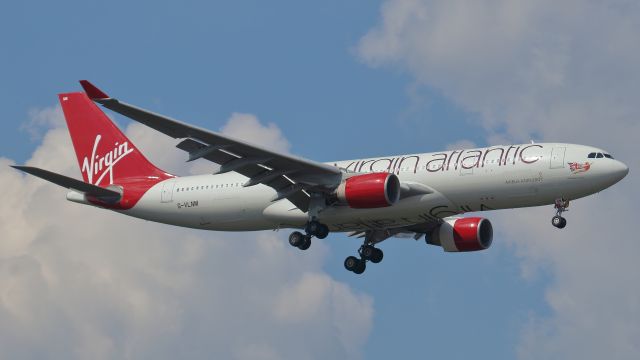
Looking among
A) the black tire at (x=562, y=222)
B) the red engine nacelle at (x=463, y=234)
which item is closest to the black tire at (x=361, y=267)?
the red engine nacelle at (x=463, y=234)

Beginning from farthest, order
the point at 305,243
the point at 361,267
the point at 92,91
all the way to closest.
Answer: the point at 361,267, the point at 305,243, the point at 92,91

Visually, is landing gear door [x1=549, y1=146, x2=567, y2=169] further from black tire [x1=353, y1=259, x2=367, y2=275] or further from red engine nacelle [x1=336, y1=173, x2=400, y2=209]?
black tire [x1=353, y1=259, x2=367, y2=275]

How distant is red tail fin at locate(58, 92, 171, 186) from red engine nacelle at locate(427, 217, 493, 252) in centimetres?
1280

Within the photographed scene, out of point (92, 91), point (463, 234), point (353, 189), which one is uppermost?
point (463, 234)

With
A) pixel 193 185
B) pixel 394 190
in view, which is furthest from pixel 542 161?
pixel 193 185

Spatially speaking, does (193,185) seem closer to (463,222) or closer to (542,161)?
(463,222)

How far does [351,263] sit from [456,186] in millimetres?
8547

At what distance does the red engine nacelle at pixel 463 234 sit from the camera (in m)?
58.0

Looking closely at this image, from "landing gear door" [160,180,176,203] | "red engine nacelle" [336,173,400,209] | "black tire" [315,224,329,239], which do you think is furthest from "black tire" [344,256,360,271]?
"landing gear door" [160,180,176,203]

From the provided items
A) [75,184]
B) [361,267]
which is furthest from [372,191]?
[75,184]

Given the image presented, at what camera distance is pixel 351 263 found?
191 ft

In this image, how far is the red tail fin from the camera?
202ft

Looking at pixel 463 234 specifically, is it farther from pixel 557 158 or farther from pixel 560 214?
pixel 557 158

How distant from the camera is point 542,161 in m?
51.0
